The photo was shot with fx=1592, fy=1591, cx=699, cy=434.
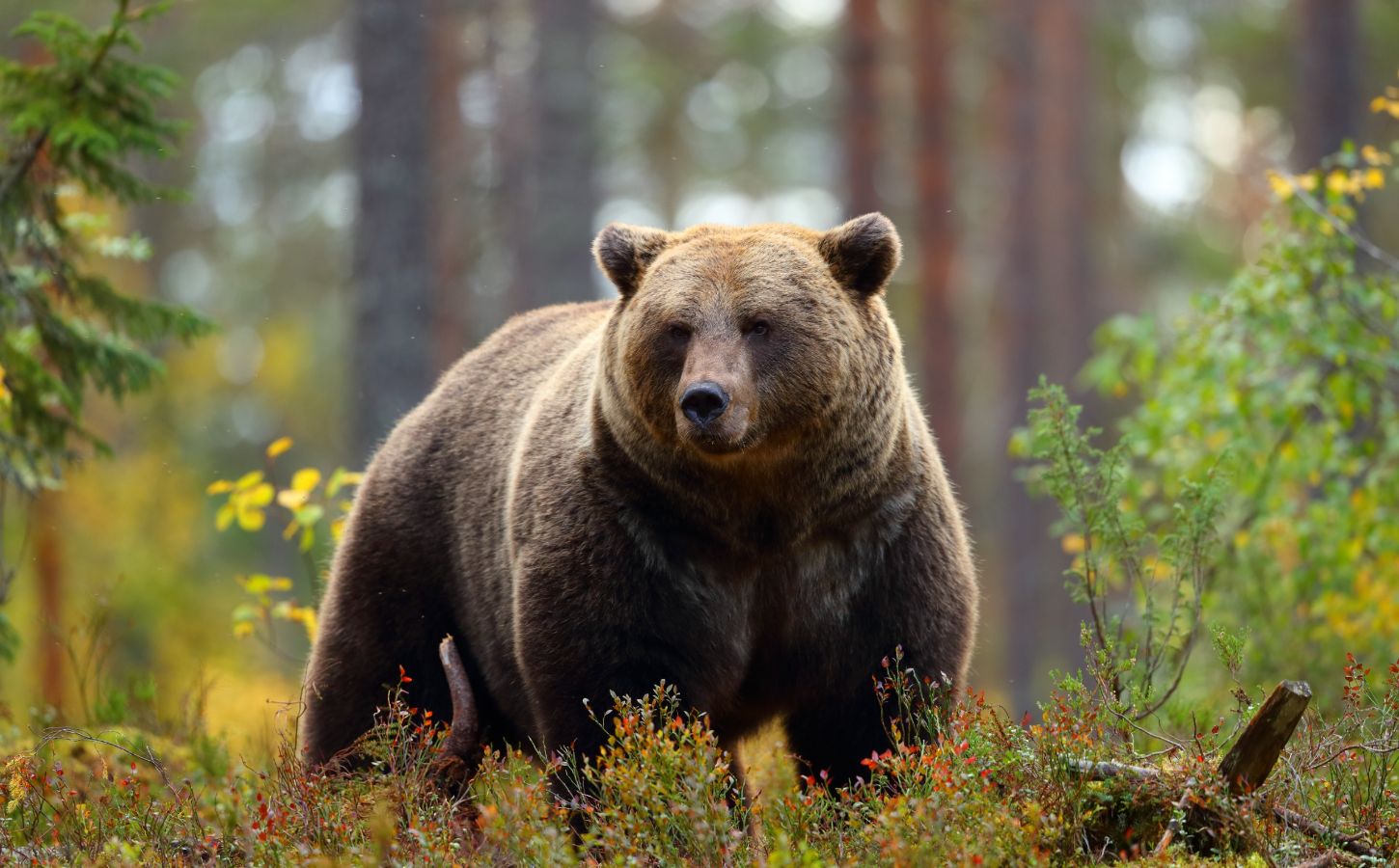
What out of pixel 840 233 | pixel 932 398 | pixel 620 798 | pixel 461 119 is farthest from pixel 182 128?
pixel 461 119

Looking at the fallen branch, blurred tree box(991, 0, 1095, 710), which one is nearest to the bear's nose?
the fallen branch

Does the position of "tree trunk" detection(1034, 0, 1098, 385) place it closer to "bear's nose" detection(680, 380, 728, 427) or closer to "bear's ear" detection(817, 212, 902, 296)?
"bear's ear" detection(817, 212, 902, 296)

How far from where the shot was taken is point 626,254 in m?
5.87

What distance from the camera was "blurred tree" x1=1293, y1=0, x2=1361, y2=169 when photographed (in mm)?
15977

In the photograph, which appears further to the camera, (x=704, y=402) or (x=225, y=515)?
(x=225, y=515)

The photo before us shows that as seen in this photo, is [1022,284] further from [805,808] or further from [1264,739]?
[805,808]

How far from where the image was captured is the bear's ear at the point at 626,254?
19.2 feet

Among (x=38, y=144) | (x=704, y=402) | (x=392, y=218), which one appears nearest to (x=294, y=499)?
(x=38, y=144)

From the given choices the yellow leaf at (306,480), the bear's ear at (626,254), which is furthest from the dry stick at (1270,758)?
the yellow leaf at (306,480)

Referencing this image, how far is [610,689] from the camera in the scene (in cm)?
526

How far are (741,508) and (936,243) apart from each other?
47.2 feet

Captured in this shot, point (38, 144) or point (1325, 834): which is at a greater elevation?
point (38, 144)

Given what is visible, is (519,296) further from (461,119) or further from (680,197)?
(680,197)

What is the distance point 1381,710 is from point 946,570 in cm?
153
